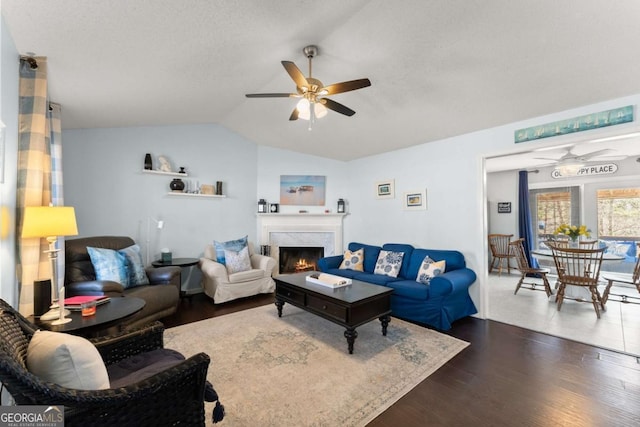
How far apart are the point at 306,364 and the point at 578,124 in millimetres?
3644

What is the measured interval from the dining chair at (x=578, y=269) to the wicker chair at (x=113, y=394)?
4.70m

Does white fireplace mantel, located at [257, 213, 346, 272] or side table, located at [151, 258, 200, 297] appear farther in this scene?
white fireplace mantel, located at [257, 213, 346, 272]

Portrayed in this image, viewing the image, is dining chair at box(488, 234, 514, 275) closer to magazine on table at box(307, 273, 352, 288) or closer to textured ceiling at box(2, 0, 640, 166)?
textured ceiling at box(2, 0, 640, 166)

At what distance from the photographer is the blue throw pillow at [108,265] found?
3.14 meters

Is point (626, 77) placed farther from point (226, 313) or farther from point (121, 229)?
point (121, 229)

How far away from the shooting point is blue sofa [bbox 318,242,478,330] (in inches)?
128

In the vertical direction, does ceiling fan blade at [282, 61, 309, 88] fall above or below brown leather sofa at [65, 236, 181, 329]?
above

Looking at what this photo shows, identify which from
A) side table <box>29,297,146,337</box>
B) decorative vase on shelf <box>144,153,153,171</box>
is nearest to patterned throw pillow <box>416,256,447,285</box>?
side table <box>29,297,146,337</box>

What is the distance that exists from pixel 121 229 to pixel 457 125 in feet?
16.0

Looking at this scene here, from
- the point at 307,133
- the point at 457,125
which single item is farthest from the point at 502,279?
the point at 307,133

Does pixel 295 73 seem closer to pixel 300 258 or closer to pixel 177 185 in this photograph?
pixel 177 185

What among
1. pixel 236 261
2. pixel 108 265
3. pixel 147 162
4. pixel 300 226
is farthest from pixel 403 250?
pixel 147 162

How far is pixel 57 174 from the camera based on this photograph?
276 centimetres

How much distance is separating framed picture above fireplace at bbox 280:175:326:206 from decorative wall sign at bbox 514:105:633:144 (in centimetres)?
334
